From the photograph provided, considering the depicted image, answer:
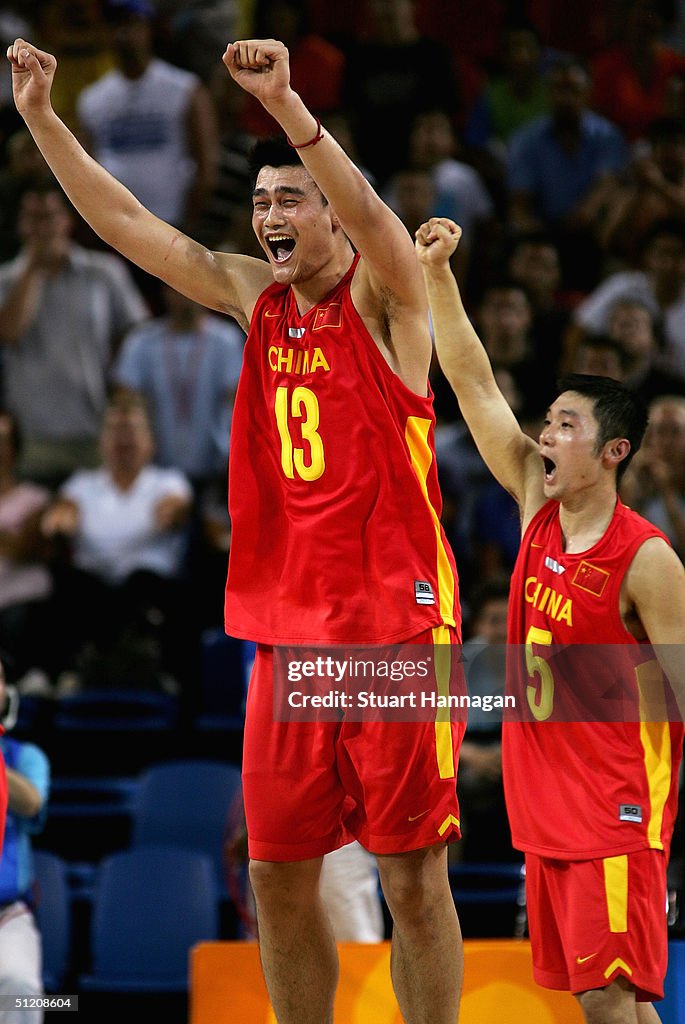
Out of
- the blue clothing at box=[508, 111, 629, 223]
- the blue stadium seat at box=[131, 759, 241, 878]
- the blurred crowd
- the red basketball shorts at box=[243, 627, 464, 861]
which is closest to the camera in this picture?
the red basketball shorts at box=[243, 627, 464, 861]

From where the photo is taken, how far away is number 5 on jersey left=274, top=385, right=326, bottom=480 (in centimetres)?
404

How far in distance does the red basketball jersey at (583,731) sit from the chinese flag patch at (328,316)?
952 mm

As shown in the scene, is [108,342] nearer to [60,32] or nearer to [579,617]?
[60,32]

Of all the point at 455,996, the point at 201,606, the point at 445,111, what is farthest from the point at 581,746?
the point at 445,111

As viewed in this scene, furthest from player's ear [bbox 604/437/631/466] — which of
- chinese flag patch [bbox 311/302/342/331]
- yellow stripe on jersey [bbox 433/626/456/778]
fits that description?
chinese flag patch [bbox 311/302/342/331]

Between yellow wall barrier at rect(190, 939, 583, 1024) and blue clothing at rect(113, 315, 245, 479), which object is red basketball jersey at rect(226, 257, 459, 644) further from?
blue clothing at rect(113, 315, 245, 479)

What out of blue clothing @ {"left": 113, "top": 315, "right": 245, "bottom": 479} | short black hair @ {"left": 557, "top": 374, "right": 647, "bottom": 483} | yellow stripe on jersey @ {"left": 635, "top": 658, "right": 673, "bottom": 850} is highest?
blue clothing @ {"left": 113, "top": 315, "right": 245, "bottom": 479}

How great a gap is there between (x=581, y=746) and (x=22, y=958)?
7.67ft

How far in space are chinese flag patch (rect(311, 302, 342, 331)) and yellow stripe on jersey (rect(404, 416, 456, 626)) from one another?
0.31 metres

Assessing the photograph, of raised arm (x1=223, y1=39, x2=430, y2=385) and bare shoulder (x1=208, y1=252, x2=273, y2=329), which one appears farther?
bare shoulder (x1=208, y1=252, x2=273, y2=329)

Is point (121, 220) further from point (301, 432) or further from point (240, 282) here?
point (301, 432)

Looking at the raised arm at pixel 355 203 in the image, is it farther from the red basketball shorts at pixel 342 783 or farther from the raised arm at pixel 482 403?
the red basketball shorts at pixel 342 783

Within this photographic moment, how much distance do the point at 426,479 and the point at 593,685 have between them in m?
0.80

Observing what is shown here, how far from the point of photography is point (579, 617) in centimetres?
441
